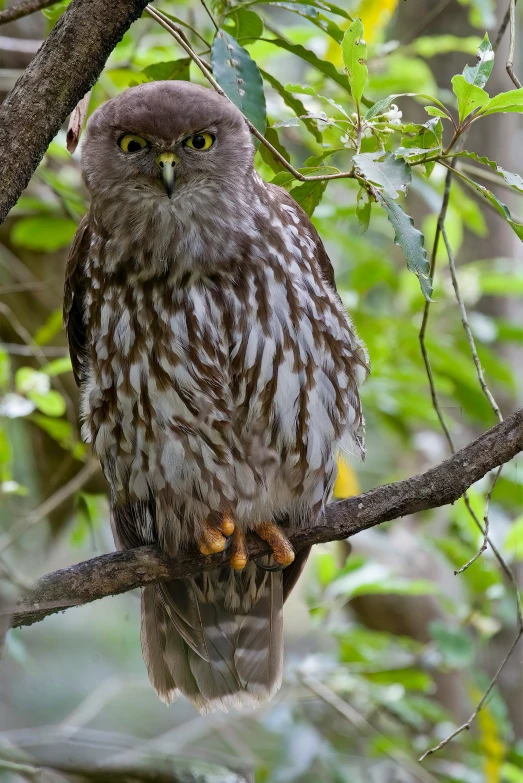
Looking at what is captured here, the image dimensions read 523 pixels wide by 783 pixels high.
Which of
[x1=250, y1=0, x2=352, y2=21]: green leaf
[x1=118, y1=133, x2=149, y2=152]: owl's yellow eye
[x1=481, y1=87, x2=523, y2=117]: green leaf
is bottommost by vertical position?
[x1=481, y1=87, x2=523, y2=117]: green leaf

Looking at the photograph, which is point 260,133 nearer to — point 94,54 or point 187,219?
point 187,219

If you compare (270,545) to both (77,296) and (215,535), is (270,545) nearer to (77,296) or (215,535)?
(215,535)

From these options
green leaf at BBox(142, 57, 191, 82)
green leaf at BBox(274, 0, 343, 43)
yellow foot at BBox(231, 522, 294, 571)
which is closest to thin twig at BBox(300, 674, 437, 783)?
yellow foot at BBox(231, 522, 294, 571)

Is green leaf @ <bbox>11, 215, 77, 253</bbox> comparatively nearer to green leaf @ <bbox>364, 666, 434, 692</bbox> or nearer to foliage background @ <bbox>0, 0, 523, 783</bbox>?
foliage background @ <bbox>0, 0, 523, 783</bbox>

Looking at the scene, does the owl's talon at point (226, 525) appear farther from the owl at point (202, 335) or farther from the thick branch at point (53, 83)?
the thick branch at point (53, 83)

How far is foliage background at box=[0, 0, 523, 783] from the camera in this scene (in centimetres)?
385

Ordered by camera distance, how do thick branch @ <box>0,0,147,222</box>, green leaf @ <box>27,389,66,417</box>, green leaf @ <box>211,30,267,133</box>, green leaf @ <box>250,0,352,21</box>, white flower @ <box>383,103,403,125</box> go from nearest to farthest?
thick branch @ <box>0,0,147,222</box>, white flower @ <box>383,103,403,125</box>, green leaf @ <box>211,30,267,133</box>, green leaf @ <box>250,0,352,21</box>, green leaf @ <box>27,389,66,417</box>

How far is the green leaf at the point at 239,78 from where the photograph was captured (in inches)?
95.1

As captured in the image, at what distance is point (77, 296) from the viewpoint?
2871 mm


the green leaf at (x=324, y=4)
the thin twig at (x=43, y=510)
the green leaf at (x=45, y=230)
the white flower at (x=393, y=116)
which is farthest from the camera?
the green leaf at (x=45, y=230)

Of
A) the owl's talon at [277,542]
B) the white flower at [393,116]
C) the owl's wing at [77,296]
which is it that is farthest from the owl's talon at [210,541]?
the white flower at [393,116]

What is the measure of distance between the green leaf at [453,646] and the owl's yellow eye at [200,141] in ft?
8.29

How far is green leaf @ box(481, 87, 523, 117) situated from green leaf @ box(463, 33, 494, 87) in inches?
1.8

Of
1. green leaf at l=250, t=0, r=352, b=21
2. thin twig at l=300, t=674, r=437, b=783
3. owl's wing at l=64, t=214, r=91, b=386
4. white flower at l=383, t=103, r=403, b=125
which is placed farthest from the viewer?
thin twig at l=300, t=674, r=437, b=783
